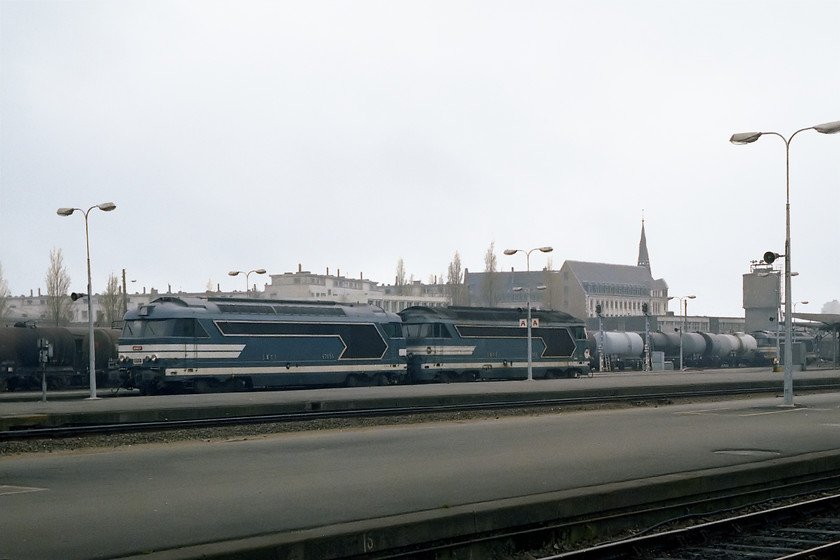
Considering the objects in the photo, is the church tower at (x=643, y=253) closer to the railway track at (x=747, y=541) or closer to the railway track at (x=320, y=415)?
the railway track at (x=320, y=415)

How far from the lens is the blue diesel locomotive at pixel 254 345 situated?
118 ft

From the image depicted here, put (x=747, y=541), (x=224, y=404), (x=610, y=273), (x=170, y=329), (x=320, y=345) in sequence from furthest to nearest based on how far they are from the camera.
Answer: (x=610, y=273), (x=320, y=345), (x=170, y=329), (x=224, y=404), (x=747, y=541)

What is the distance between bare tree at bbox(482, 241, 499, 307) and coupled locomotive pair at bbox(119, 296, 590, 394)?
55.3m

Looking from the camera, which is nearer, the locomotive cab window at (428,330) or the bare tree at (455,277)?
the locomotive cab window at (428,330)

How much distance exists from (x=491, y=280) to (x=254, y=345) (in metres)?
74.2

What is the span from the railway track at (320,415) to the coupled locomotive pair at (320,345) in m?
10.9

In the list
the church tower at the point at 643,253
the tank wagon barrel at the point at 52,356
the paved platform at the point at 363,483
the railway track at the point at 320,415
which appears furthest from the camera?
the church tower at the point at 643,253

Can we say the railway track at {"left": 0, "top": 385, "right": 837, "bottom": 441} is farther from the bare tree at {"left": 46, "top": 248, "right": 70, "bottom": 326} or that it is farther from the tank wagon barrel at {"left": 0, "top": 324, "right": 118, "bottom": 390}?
the bare tree at {"left": 46, "top": 248, "right": 70, "bottom": 326}

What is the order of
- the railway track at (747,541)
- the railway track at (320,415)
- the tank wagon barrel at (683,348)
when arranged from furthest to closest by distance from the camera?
the tank wagon barrel at (683,348) < the railway track at (320,415) < the railway track at (747,541)

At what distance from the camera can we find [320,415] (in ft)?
83.1

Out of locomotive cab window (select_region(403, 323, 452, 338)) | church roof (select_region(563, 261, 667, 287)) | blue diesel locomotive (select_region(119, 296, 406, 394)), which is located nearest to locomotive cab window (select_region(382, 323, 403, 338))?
blue diesel locomotive (select_region(119, 296, 406, 394))

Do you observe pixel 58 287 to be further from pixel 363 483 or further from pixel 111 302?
pixel 363 483

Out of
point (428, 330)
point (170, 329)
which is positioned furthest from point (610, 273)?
point (170, 329)

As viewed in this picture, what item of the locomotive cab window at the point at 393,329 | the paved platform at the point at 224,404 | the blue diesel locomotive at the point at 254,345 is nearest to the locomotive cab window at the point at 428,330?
the locomotive cab window at the point at 393,329
